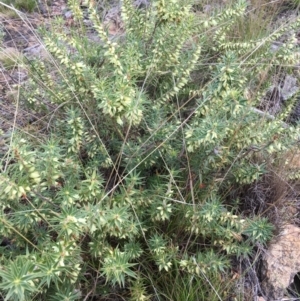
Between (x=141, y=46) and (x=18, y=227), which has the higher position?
(x=141, y=46)

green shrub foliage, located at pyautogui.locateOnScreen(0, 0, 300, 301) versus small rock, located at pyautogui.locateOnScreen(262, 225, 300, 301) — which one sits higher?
green shrub foliage, located at pyautogui.locateOnScreen(0, 0, 300, 301)

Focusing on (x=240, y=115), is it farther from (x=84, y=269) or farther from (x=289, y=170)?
(x=84, y=269)

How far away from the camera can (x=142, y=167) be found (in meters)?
1.98

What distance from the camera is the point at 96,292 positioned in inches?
71.2

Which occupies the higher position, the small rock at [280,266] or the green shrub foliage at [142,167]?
the green shrub foliage at [142,167]

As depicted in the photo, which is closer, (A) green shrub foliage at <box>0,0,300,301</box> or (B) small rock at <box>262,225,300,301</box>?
(A) green shrub foliage at <box>0,0,300,301</box>

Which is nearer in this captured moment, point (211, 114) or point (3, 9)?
point (211, 114)

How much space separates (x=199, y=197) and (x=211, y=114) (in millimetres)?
415

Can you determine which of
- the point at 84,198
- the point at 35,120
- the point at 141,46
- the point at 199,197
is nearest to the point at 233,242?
the point at 199,197

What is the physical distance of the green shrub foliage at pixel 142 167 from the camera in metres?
1.61

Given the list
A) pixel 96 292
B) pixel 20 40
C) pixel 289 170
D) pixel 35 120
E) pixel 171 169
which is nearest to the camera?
pixel 96 292

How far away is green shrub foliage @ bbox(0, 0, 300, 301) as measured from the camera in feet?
5.27

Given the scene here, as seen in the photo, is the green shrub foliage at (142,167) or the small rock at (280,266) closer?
the green shrub foliage at (142,167)

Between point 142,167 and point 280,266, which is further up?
point 142,167
